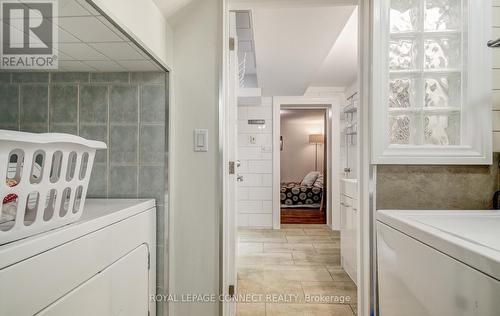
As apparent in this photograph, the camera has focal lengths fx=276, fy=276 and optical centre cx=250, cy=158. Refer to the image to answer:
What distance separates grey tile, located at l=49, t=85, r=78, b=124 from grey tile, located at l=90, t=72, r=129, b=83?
13 cm

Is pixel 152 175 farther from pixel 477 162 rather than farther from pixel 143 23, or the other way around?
pixel 477 162

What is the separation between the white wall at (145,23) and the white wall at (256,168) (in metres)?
2.98

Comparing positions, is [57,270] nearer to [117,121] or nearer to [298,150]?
[117,121]

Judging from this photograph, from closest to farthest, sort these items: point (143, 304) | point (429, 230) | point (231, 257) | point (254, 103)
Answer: point (429, 230)
point (143, 304)
point (231, 257)
point (254, 103)

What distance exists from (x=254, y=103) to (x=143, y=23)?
3.24 m

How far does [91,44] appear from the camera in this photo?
1.18 meters

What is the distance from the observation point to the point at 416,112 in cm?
144

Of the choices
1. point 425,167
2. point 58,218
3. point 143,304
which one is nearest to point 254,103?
point 425,167

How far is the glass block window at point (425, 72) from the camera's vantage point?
1.42 meters

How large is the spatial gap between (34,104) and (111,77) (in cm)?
43

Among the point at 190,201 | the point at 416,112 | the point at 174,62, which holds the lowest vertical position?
the point at 190,201

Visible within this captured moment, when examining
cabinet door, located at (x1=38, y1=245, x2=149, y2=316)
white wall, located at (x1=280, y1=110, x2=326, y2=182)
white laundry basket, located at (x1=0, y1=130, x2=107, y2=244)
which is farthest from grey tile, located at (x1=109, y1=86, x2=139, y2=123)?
white wall, located at (x1=280, y1=110, x2=326, y2=182)

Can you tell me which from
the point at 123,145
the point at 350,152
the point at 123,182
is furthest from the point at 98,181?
the point at 350,152

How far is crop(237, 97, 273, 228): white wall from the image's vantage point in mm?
4477
